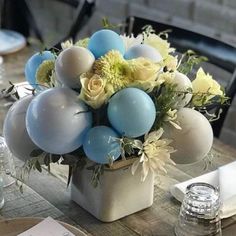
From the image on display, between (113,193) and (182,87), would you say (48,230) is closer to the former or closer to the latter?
(113,193)

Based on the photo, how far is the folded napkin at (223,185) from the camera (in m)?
1.14

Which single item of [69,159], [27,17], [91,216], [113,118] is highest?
[113,118]

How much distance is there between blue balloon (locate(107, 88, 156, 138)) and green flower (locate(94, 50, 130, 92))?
0.02m

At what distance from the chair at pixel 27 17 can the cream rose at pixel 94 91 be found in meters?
1.31

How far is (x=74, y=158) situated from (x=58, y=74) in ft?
0.49

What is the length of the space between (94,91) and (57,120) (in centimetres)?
8

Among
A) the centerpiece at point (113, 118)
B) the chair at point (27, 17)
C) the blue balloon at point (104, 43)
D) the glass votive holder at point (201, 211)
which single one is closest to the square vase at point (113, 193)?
the centerpiece at point (113, 118)

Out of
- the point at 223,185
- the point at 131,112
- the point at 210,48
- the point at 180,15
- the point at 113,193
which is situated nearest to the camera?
the point at 131,112

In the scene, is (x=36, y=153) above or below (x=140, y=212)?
above

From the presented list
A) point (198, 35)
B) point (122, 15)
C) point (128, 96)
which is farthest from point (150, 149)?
point (122, 15)

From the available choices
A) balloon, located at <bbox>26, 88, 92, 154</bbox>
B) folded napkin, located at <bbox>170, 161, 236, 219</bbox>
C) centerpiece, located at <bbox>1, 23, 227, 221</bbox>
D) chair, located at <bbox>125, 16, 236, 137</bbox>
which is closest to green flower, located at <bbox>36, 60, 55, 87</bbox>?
centerpiece, located at <bbox>1, 23, 227, 221</bbox>

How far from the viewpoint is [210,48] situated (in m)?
1.75

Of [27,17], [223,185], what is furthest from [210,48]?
[27,17]

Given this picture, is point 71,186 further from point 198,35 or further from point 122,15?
point 122,15
